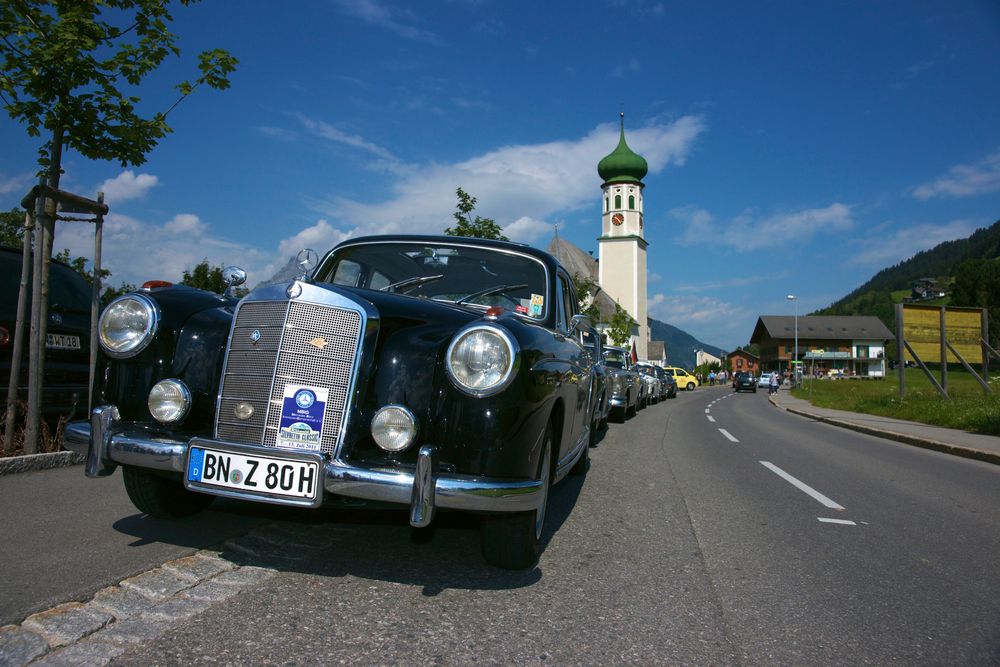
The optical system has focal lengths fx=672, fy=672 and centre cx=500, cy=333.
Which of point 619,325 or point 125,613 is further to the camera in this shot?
point 619,325

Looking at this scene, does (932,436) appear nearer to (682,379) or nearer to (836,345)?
(682,379)

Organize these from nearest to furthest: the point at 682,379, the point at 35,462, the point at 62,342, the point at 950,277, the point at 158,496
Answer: the point at 158,496 < the point at 35,462 < the point at 62,342 < the point at 682,379 < the point at 950,277

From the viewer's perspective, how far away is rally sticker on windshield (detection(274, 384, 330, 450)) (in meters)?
2.79

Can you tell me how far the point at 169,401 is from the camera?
299cm

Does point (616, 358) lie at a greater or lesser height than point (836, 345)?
lesser

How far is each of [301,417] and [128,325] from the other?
1.08 meters

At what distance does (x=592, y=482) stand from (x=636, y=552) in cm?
213

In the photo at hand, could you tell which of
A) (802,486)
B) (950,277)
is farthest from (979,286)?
(802,486)

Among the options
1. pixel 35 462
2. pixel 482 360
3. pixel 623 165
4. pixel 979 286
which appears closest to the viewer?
pixel 482 360

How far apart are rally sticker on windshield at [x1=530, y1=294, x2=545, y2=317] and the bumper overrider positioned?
1.46 m

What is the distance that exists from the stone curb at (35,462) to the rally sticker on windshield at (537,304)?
3.45m

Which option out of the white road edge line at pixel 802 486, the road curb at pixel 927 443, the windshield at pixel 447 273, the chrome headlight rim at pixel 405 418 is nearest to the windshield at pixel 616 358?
the road curb at pixel 927 443

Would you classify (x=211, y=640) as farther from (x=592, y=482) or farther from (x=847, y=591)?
(x=592, y=482)

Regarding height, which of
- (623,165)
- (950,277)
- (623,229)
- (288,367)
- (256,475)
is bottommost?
(256,475)
